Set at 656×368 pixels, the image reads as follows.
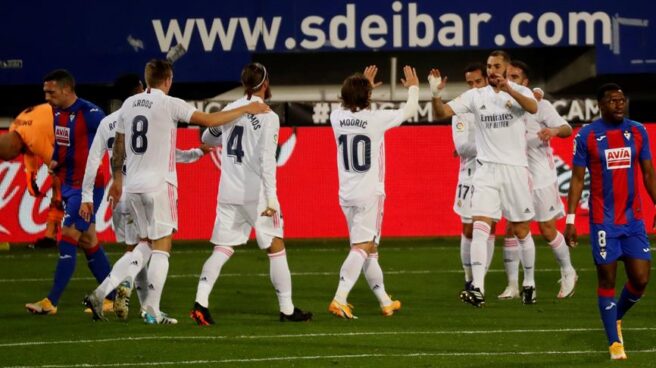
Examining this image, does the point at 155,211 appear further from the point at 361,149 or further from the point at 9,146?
the point at 9,146

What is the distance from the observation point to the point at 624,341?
1020 cm

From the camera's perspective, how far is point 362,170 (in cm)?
1188

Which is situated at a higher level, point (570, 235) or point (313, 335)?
point (570, 235)

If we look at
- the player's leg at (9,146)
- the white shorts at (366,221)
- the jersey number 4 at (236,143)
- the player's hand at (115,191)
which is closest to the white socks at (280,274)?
the white shorts at (366,221)

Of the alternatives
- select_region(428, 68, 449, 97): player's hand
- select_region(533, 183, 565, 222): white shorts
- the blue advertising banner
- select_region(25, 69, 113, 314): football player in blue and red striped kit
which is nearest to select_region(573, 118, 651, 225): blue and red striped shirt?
select_region(428, 68, 449, 97): player's hand

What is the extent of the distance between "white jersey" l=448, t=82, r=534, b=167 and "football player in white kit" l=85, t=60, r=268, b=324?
2.70m

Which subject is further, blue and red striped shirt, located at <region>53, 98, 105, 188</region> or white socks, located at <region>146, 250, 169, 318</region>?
blue and red striped shirt, located at <region>53, 98, 105, 188</region>

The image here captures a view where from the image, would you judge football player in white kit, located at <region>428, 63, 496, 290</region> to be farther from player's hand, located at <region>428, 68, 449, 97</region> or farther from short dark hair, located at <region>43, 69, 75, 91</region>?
short dark hair, located at <region>43, 69, 75, 91</region>

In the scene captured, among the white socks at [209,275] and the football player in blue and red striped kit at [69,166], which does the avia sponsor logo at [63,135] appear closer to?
the football player in blue and red striped kit at [69,166]

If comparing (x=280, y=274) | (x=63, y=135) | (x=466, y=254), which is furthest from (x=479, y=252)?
(x=63, y=135)

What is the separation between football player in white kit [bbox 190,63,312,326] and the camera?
1120 centimetres

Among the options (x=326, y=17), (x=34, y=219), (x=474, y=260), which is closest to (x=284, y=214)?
(x=34, y=219)

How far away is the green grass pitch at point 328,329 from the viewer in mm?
9508

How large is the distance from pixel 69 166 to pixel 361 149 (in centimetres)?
270
